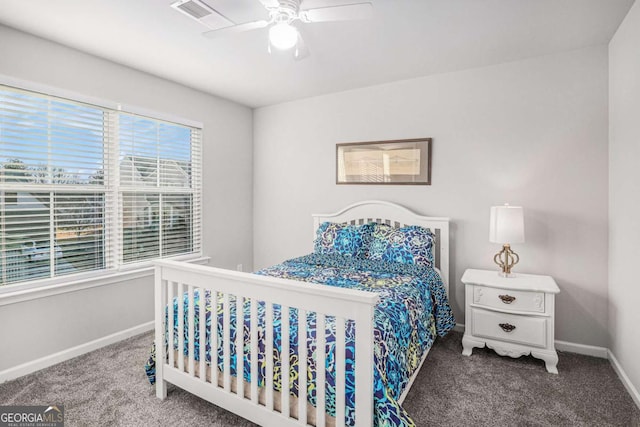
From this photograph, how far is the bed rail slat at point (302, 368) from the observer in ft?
5.03

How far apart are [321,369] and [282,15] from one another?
1906 mm

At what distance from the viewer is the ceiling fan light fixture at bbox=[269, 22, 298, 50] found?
1.88 meters

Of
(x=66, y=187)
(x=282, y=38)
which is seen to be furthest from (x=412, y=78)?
(x=66, y=187)

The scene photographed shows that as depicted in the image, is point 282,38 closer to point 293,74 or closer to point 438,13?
point 438,13

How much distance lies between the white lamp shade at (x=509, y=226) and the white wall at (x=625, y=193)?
620 mm

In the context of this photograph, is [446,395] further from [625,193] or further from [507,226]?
[625,193]

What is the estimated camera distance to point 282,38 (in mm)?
1903

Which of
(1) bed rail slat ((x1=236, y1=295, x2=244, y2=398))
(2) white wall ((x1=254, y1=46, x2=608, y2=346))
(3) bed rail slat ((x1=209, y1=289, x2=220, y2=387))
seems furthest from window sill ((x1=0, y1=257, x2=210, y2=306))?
(2) white wall ((x1=254, y1=46, x2=608, y2=346))

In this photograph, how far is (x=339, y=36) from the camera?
250 cm

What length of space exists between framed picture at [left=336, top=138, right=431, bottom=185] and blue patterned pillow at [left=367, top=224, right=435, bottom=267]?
59cm

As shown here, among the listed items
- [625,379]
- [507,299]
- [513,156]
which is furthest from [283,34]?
[625,379]

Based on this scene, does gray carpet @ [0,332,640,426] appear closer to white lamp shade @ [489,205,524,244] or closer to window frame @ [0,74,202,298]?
window frame @ [0,74,202,298]

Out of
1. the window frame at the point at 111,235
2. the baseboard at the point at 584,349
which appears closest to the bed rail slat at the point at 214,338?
the window frame at the point at 111,235

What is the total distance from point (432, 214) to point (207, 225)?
251 cm
